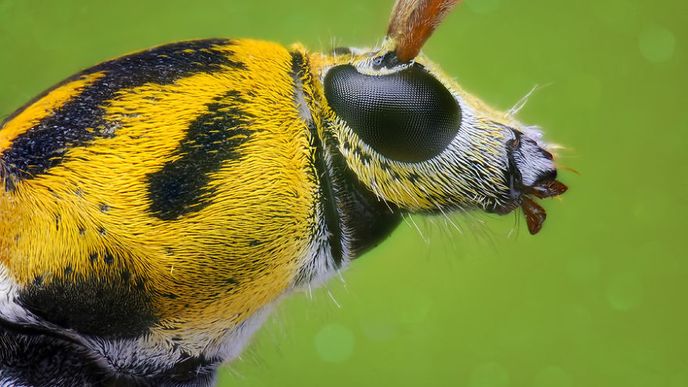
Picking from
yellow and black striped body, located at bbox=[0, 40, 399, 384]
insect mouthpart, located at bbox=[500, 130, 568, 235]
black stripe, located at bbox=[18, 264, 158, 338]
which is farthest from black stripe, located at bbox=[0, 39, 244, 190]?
insect mouthpart, located at bbox=[500, 130, 568, 235]

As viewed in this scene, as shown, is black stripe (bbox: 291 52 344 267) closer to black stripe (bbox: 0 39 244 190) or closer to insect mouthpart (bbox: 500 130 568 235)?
black stripe (bbox: 0 39 244 190)

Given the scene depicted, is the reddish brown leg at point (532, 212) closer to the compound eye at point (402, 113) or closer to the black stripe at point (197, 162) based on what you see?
the compound eye at point (402, 113)

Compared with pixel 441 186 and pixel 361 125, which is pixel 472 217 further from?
pixel 361 125

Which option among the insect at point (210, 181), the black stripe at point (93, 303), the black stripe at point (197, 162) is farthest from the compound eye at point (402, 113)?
the black stripe at point (93, 303)

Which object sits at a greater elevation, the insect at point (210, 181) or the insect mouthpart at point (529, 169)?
the insect mouthpart at point (529, 169)

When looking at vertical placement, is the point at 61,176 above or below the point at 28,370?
above

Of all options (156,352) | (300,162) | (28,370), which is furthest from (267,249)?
(28,370)

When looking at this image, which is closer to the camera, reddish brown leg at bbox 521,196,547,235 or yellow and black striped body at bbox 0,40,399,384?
yellow and black striped body at bbox 0,40,399,384
